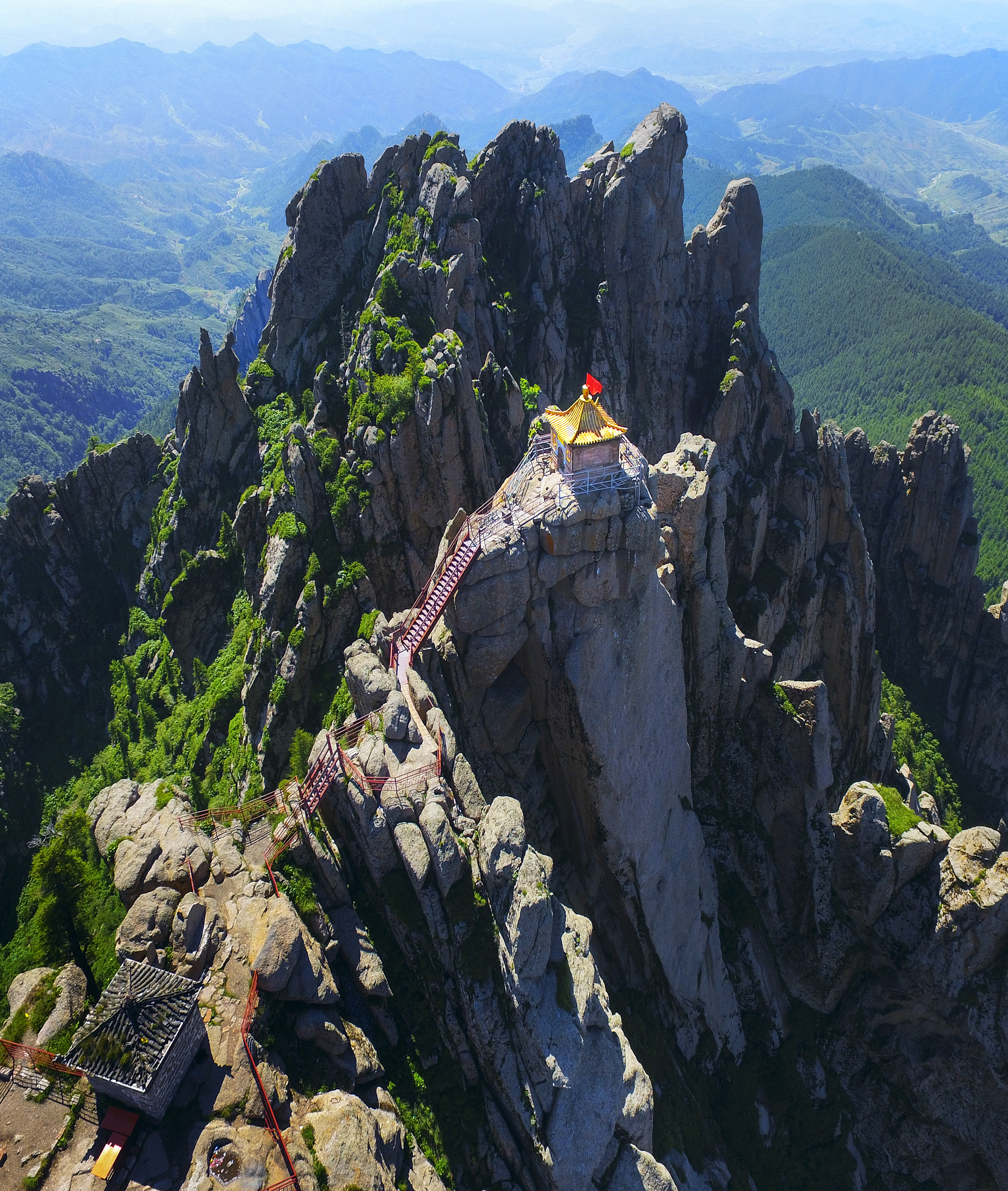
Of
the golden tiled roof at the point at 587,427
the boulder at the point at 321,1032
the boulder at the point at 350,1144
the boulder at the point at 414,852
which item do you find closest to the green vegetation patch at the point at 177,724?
the boulder at the point at 414,852

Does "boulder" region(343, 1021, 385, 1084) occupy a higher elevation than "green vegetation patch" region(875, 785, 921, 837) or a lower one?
higher

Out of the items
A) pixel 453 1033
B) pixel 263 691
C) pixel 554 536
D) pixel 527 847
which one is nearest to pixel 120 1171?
pixel 453 1033

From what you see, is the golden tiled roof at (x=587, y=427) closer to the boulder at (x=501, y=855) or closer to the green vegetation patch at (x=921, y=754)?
the boulder at (x=501, y=855)

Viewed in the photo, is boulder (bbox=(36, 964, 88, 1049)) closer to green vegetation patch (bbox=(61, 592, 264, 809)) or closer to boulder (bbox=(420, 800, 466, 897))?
boulder (bbox=(420, 800, 466, 897))

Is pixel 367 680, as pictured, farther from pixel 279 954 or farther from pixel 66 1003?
pixel 66 1003

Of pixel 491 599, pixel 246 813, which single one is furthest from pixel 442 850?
pixel 491 599

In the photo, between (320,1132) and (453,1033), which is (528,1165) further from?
(320,1132)

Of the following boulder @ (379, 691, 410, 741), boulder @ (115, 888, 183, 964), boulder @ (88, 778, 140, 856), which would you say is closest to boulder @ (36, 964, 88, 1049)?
boulder @ (115, 888, 183, 964)
